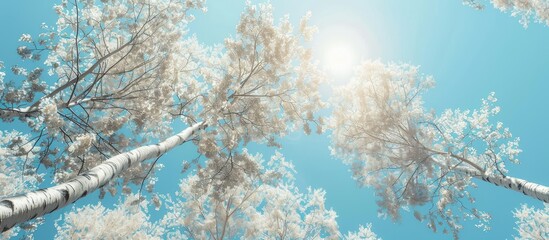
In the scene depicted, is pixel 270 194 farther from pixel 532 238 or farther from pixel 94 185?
pixel 532 238

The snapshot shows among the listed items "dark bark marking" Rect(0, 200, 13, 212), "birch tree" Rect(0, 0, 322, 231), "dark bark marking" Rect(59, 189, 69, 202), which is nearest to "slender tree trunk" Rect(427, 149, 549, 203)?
"birch tree" Rect(0, 0, 322, 231)

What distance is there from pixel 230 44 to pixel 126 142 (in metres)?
3.25

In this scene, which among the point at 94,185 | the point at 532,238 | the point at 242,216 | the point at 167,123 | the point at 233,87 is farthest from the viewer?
the point at 532,238

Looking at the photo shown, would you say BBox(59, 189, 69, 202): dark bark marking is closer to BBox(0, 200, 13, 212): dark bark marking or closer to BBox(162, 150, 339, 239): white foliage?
BBox(0, 200, 13, 212): dark bark marking

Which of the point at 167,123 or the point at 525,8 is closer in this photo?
the point at 525,8

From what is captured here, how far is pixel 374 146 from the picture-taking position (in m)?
11.3

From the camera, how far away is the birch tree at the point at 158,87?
19.7 feet

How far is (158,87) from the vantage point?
259 inches

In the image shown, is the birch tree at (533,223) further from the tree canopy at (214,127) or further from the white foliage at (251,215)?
the white foliage at (251,215)

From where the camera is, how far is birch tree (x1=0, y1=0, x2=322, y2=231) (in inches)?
237

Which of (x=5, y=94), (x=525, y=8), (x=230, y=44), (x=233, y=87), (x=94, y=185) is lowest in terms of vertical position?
(x=94, y=185)

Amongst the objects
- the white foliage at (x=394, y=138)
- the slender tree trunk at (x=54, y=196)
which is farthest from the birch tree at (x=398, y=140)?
the slender tree trunk at (x=54, y=196)

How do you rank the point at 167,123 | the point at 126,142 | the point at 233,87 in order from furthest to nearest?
1. the point at 167,123
2. the point at 126,142
3. the point at 233,87

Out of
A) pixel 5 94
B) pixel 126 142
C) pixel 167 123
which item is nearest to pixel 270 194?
pixel 167 123
